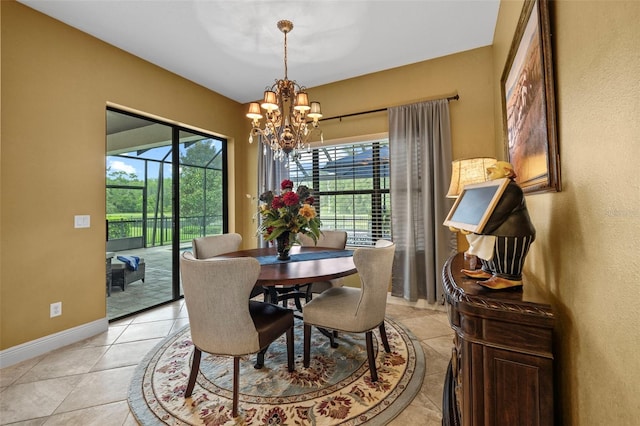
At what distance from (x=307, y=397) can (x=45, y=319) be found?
7.86 ft

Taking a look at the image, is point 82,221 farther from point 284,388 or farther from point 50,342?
point 284,388

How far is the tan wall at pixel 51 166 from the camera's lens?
220cm

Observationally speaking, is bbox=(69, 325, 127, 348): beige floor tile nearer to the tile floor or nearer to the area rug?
the tile floor

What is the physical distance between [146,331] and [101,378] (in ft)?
2.61

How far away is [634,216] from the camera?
0.60 meters

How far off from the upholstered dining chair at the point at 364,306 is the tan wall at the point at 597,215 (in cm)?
93

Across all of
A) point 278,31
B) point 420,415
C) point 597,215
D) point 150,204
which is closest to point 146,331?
point 150,204

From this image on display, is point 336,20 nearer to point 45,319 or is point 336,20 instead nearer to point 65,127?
point 65,127

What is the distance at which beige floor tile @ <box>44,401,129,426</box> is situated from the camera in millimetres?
1547

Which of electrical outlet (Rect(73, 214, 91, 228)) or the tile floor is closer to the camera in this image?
the tile floor

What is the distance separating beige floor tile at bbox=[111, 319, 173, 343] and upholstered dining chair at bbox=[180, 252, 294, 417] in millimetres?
1231

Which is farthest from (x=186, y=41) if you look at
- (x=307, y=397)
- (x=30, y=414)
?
(x=307, y=397)

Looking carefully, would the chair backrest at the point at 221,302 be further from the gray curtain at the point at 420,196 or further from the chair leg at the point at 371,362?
the gray curtain at the point at 420,196

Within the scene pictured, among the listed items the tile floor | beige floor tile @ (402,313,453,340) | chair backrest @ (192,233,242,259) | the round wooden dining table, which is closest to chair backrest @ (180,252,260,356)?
the round wooden dining table
